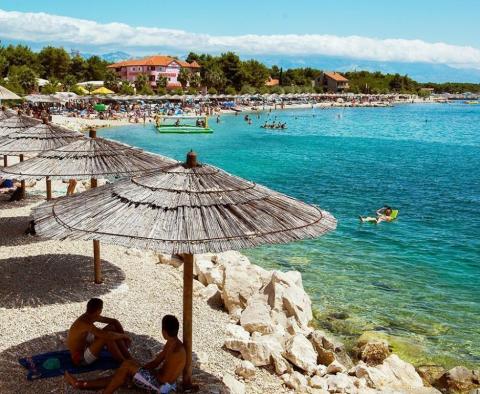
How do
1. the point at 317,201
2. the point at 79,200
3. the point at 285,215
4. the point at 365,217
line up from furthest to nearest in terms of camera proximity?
the point at 317,201 < the point at 365,217 < the point at 79,200 < the point at 285,215

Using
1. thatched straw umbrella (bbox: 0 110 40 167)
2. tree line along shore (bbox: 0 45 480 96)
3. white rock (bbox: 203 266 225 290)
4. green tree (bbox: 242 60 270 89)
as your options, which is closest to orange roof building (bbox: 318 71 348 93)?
tree line along shore (bbox: 0 45 480 96)

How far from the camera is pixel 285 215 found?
5.97 m

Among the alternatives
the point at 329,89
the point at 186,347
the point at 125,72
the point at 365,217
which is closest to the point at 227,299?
the point at 186,347

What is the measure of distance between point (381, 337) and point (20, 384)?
6.65 meters

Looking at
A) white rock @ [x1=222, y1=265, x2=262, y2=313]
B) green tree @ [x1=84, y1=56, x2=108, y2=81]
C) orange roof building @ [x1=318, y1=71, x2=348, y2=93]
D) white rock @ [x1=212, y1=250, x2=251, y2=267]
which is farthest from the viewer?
orange roof building @ [x1=318, y1=71, x2=348, y2=93]

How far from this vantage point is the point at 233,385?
262 inches

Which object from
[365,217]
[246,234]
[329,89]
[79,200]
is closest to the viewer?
[246,234]

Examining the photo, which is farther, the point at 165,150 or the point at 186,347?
the point at 165,150

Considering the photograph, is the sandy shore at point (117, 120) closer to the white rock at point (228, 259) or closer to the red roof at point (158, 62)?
the red roof at point (158, 62)

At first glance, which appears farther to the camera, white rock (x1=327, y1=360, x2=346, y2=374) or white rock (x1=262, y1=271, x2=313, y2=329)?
white rock (x1=262, y1=271, x2=313, y2=329)

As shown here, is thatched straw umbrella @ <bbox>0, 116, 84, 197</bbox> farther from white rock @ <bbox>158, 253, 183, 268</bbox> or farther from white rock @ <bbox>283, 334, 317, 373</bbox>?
white rock @ <bbox>283, 334, 317, 373</bbox>

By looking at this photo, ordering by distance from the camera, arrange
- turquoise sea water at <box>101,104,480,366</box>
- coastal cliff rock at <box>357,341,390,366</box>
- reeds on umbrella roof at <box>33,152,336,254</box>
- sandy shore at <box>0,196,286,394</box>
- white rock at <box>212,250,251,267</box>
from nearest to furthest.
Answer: reeds on umbrella roof at <box>33,152,336,254</box> < sandy shore at <box>0,196,286,394</box> < coastal cliff rock at <box>357,341,390,366</box> < turquoise sea water at <box>101,104,480,366</box> < white rock at <box>212,250,251,267</box>

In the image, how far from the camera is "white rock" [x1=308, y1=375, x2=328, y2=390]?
722cm

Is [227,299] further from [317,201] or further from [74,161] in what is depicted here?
[317,201]
